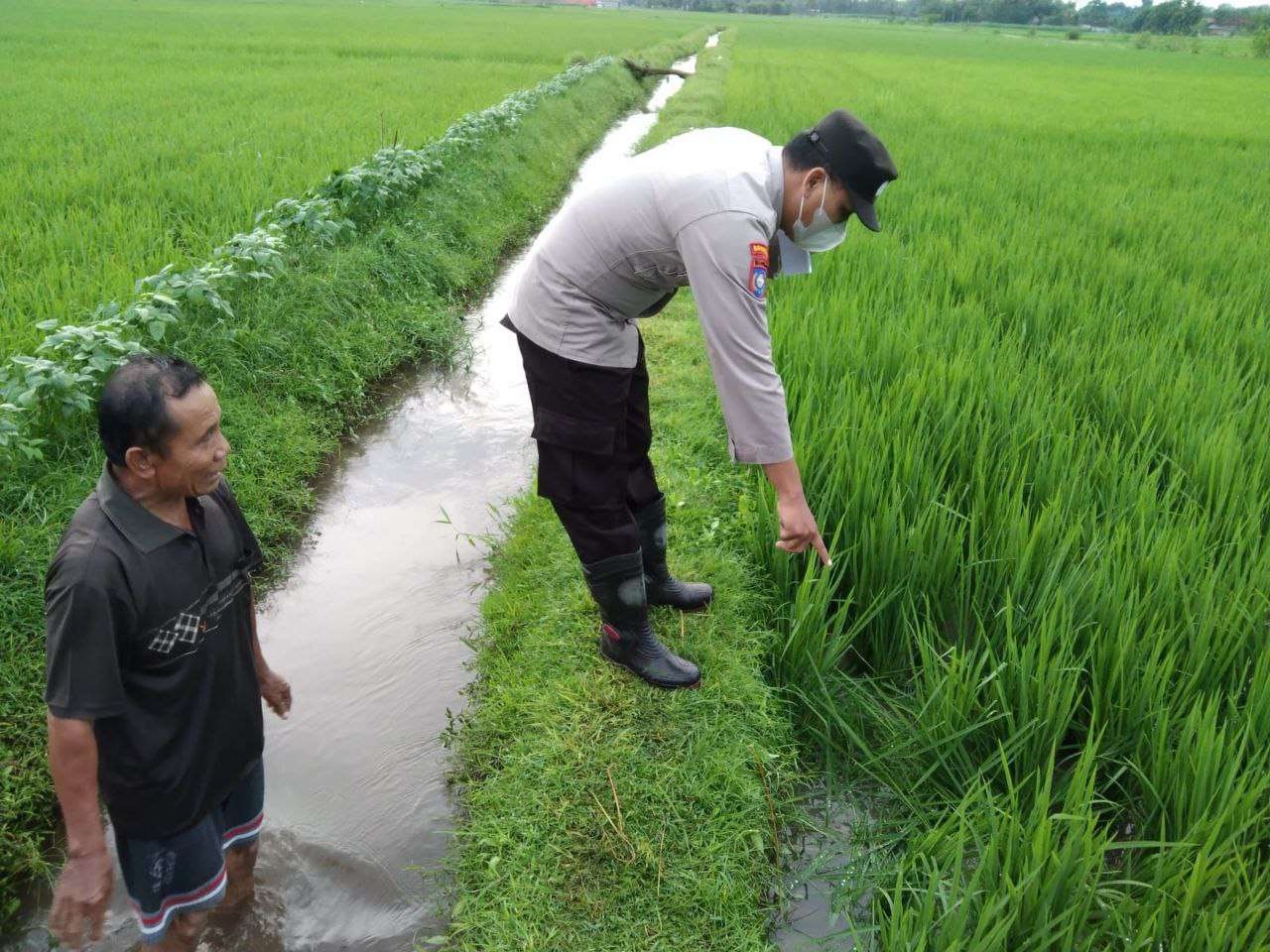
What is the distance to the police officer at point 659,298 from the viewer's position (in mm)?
1541

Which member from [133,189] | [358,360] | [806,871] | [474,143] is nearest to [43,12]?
[474,143]

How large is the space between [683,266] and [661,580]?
1019 mm

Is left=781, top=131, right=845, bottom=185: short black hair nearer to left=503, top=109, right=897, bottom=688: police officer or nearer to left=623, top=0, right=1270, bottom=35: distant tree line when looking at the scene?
left=503, top=109, right=897, bottom=688: police officer

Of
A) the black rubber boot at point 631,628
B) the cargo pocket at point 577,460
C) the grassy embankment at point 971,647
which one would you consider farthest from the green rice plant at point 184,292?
the black rubber boot at point 631,628

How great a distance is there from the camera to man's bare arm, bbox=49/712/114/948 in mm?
1197

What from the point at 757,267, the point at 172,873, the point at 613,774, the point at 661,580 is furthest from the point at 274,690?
the point at 757,267

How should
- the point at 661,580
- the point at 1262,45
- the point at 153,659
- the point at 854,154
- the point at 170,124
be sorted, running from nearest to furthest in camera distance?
the point at 153,659, the point at 854,154, the point at 661,580, the point at 170,124, the point at 1262,45

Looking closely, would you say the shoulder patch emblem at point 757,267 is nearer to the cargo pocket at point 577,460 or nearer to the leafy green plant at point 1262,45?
the cargo pocket at point 577,460

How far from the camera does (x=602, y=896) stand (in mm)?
1723

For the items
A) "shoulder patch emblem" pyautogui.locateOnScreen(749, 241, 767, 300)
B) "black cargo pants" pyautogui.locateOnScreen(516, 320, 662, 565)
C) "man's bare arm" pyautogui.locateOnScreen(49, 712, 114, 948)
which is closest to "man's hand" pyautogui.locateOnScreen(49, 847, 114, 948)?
"man's bare arm" pyautogui.locateOnScreen(49, 712, 114, 948)

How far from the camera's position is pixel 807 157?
1596 millimetres

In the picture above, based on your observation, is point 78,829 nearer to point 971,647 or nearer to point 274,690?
point 274,690

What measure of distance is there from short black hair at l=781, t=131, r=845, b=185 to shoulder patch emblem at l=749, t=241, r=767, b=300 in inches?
7.8

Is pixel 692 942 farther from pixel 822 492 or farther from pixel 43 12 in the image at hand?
pixel 43 12
